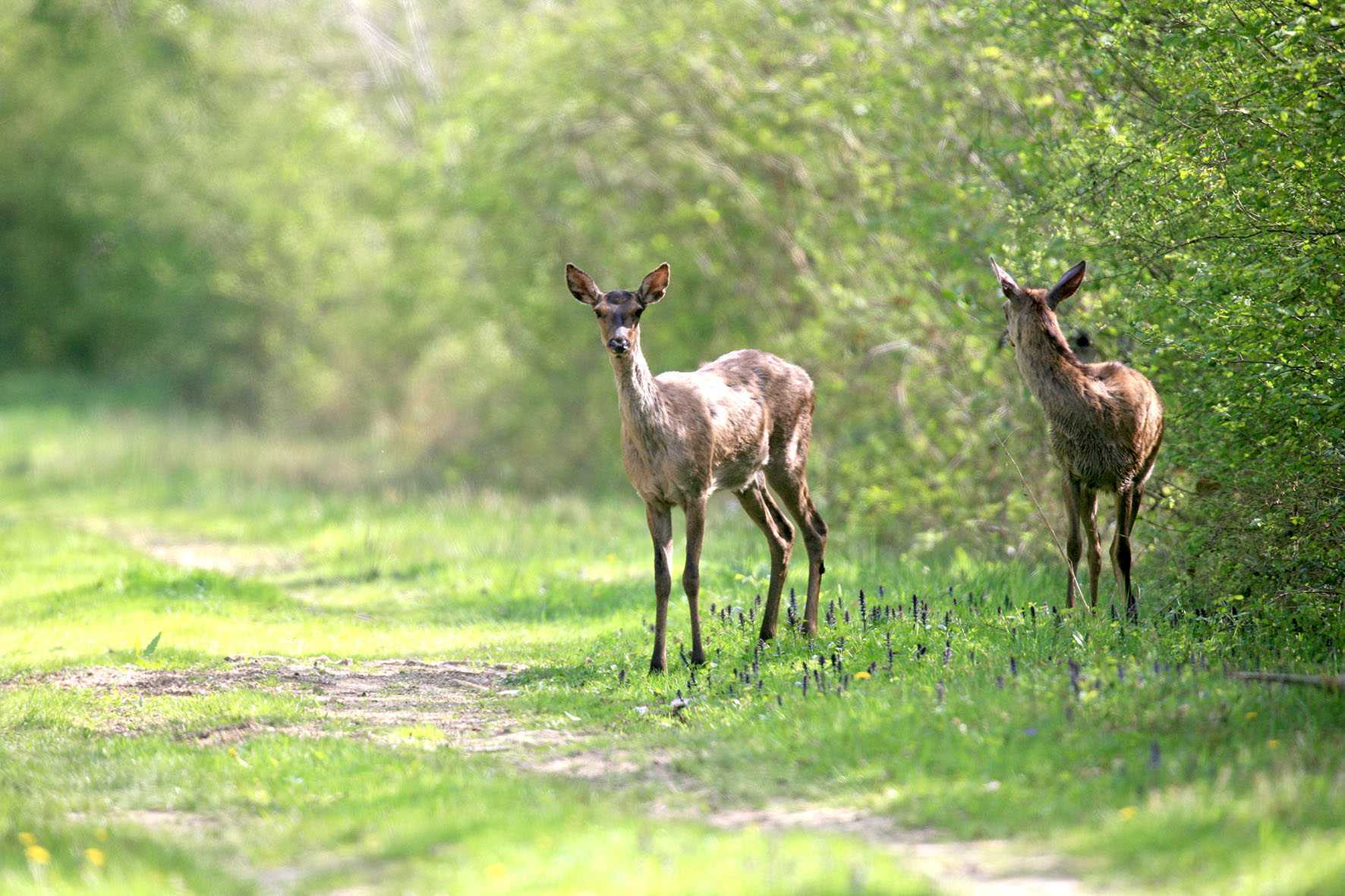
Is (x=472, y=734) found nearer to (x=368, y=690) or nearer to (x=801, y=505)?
(x=368, y=690)

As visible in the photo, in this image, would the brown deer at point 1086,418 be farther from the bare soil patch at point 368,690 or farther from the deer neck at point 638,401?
the bare soil patch at point 368,690

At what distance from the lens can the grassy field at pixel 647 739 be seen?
221 inches

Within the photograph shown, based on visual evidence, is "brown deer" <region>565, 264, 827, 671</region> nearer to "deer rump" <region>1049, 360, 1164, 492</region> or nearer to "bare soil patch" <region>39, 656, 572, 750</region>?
"bare soil patch" <region>39, 656, 572, 750</region>

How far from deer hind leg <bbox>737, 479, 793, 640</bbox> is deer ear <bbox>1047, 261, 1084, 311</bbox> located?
237cm

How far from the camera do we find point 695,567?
9531 mm

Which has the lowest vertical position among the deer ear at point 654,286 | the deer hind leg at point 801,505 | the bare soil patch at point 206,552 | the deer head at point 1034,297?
the bare soil patch at point 206,552

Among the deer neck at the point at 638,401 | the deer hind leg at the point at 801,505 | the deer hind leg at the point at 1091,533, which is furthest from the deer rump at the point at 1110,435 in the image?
the deer neck at the point at 638,401

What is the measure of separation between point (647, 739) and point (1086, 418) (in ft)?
12.6

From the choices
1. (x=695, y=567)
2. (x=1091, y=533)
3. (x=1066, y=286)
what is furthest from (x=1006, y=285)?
A: (x=695, y=567)

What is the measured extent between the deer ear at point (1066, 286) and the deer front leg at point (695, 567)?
276 cm

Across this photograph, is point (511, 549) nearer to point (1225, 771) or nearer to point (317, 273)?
point (1225, 771)

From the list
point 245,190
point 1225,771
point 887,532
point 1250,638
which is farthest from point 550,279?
point 1225,771

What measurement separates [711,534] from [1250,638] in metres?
7.92

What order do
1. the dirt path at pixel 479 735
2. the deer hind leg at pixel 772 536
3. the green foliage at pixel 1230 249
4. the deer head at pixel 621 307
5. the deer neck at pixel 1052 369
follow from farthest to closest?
Answer: the deer hind leg at pixel 772 536
the deer neck at pixel 1052 369
the deer head at pixel 621 307
the green foliage at pixel 1230 249
the dirt path at pixel 479 735
